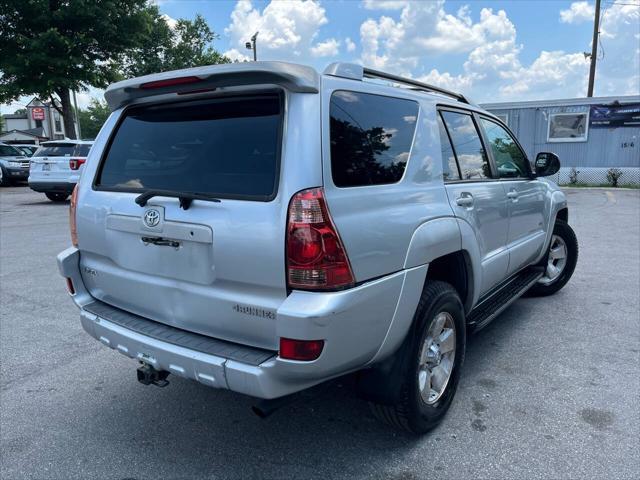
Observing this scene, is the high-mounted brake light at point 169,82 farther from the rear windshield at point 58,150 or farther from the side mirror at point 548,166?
the rear windshield at point 58,150

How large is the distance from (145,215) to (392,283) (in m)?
1.26

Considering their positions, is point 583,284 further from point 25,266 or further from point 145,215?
point 25,266

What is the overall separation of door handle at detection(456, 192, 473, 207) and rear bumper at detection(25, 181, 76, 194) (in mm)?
12384

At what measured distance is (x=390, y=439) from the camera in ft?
9.23

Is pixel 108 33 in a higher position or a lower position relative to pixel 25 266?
higher

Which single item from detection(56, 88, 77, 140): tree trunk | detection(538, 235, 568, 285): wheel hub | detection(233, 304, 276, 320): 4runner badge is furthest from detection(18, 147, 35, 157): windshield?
detection(233, 304, 276, 320): 4runner badge

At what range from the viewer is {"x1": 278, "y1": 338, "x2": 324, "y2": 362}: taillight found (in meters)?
2.06

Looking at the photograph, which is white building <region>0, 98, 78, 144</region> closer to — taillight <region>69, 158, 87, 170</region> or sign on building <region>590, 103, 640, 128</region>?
taillight <region>69, 158, 87, 170</region>

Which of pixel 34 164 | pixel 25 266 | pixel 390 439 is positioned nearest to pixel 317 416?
pixel 390 439

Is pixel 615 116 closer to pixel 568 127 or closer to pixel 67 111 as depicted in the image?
pixel 568 127

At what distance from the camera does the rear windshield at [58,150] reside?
13375 millimetres

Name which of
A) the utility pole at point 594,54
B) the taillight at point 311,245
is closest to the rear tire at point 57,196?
the taillight at point 311,245

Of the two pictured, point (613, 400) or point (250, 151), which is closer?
point (250, 151)

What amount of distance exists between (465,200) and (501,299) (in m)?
1.15
